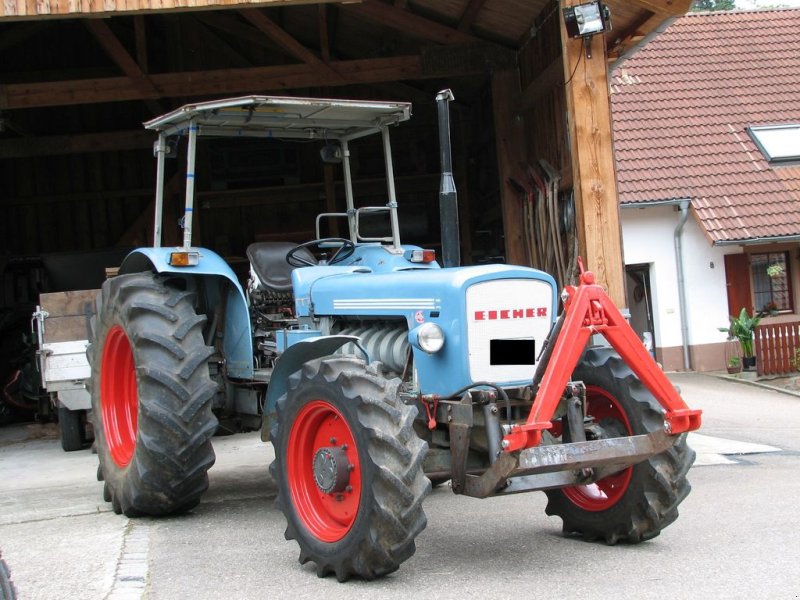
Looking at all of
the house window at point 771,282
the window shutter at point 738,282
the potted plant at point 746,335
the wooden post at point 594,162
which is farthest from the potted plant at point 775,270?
the wooden post at point 594,162

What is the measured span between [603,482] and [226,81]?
9100 mm

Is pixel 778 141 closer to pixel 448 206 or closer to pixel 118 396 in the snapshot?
pixel 448 206

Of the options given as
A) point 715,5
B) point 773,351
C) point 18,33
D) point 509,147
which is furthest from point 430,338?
point 715,5

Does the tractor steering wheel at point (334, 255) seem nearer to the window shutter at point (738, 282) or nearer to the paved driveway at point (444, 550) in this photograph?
the paved driveway at point (444, 550)

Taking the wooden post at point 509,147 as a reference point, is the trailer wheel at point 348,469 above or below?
below

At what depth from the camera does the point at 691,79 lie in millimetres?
19891

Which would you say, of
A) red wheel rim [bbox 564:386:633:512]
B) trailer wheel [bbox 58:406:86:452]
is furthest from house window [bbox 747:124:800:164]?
red wheel rim [bbox 564:386:633:512]

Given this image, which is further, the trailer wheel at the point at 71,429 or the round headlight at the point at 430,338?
the trailer wheel at the point at 71,429

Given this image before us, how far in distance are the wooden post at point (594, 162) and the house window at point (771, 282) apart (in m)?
9.50

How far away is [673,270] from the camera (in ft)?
57.0

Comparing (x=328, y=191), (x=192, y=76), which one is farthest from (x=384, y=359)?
(x=328, y=191)

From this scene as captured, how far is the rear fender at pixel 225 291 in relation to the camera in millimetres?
7129

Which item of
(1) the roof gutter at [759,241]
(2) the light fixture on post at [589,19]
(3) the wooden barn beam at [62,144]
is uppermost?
(3) the wooden barn beam at [62,144]

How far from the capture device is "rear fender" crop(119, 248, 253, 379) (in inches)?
281
